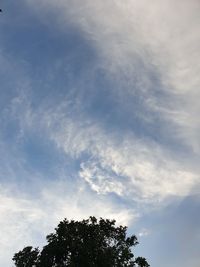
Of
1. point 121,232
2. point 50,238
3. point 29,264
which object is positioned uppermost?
point 121,232

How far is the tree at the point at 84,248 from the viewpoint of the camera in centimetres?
6203

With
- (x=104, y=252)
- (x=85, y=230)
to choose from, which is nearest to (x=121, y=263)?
(x=104, y=252)

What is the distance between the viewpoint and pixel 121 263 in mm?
62281

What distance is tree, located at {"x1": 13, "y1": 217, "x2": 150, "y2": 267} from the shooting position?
62.0 m

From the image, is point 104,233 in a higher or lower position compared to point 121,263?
higher

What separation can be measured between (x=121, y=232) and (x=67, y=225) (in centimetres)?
1049

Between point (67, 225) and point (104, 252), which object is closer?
point (104, 252)

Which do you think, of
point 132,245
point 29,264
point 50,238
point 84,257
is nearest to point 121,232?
point 132,245

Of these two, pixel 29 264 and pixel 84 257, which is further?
pixel 29 264

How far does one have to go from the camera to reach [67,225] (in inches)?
2645

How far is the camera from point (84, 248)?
6247cm

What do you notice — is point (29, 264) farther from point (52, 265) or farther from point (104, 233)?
point (104, 233)

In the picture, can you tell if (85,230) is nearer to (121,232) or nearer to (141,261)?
(121,232)

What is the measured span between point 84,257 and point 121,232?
8831mm
